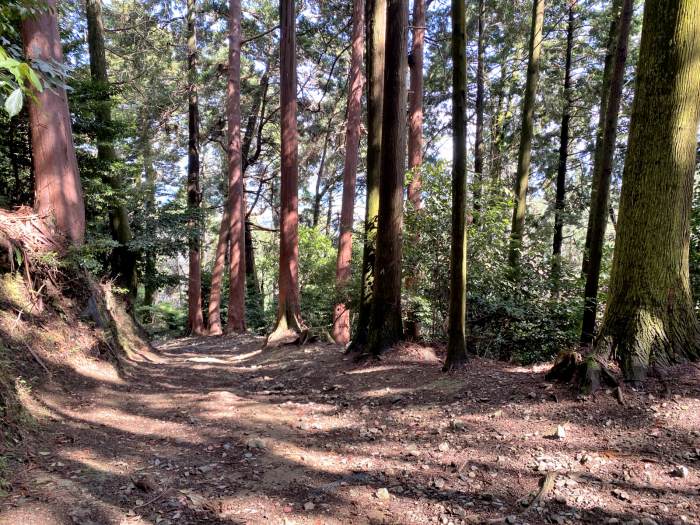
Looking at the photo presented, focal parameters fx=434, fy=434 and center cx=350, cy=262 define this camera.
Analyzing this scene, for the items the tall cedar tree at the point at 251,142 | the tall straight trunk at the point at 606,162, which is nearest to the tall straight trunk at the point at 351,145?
the tall straight trunk at the point at 606,162

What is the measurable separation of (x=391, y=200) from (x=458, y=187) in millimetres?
1830

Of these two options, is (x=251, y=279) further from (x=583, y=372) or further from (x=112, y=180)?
(x=583, y=372)

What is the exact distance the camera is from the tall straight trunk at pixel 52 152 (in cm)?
627

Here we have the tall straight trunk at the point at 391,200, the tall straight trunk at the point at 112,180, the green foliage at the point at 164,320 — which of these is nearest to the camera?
the tall straight trunk at the point at 391,200

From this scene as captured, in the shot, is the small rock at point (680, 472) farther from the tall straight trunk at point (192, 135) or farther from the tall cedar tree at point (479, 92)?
the tall straight trunk at point (192, 135)

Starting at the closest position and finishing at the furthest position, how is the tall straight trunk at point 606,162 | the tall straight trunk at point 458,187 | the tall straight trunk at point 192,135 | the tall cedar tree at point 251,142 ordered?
the tall straight trunk at point 458,187, the tall straight trunk at point 606,162, the tall straight trunk at point 192,135, the tall cedar tree at point 251,142

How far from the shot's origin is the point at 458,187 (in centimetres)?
517

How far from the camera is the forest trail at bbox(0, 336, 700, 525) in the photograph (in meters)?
2.76

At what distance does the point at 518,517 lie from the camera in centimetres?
268

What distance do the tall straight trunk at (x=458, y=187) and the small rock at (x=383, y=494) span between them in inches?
105

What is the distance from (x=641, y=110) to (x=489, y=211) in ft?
11.8

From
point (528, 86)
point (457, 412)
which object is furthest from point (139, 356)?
point (528, 86)

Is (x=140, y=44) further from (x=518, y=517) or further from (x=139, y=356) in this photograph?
(x=518, y=517)

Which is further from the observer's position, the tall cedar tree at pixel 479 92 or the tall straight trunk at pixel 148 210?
the tall cedar tree at pixel 479 92
